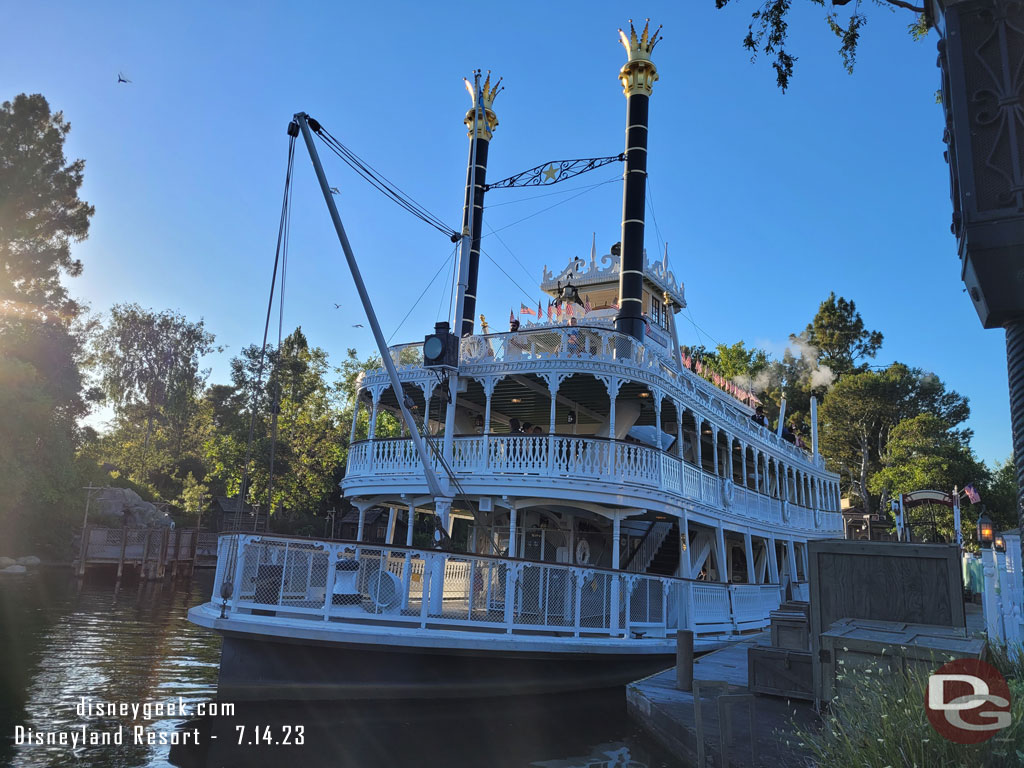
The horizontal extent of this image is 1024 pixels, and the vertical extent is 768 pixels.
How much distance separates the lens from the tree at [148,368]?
5497 centimetres

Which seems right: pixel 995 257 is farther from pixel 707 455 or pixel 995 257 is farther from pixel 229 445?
pixel 229 445

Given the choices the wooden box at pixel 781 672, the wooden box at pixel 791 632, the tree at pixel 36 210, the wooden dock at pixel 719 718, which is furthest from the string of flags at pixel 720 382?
the tree at pixel 36 210

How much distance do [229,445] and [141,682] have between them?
33817 millimetres

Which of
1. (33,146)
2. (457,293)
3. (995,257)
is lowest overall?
(995,257)

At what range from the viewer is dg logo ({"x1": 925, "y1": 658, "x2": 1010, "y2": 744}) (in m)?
3.26

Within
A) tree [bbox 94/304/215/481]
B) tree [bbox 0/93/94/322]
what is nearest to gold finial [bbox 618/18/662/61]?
tree [bbox 0/93/94/322]

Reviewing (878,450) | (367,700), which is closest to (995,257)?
(367,700)

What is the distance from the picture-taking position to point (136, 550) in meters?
32.8

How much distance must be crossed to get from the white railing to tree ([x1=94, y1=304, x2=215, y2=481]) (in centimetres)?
4954

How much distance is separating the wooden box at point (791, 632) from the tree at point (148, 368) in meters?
53.7

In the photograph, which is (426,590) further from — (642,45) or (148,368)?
(148,368)

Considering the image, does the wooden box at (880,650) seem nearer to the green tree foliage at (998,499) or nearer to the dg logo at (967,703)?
the dg logo at (967,703)

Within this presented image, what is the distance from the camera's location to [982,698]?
332cm

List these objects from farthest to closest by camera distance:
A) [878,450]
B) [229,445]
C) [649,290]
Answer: [878,450] < [229,445] < [649,290]
